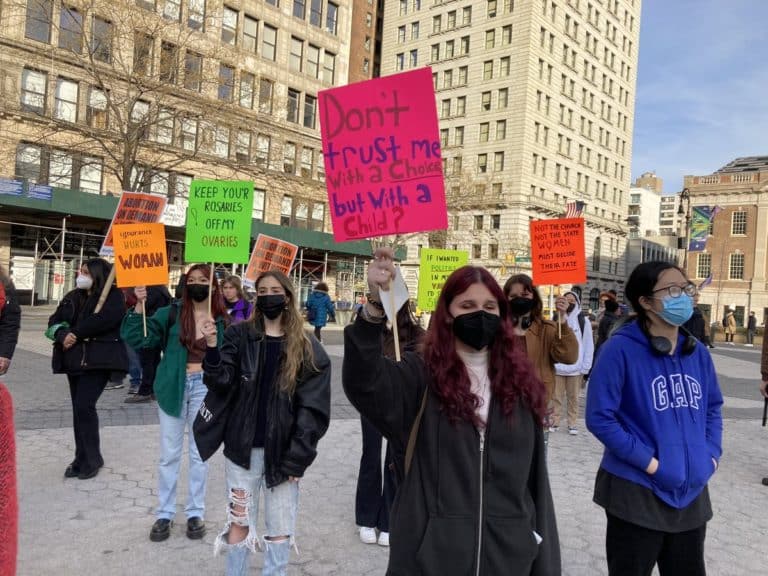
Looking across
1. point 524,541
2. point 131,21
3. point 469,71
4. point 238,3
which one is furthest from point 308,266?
point 524,541

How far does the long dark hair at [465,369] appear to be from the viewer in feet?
7.13

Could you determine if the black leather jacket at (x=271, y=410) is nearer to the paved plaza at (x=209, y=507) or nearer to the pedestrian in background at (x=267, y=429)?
the pedestrian in background at (x=267, y=429)

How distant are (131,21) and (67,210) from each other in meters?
11.5

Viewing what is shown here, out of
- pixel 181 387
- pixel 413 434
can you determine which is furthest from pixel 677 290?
pixel 181 387

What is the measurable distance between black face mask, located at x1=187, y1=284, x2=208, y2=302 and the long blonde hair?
3.04 ft

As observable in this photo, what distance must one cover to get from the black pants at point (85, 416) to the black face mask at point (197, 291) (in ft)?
5.42

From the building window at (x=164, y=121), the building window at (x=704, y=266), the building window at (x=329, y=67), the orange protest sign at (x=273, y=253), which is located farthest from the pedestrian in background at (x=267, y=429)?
the building window at (x=704, y=266)

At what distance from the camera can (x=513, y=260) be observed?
147 ft

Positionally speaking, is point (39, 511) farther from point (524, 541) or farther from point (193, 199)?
point (524, 541)

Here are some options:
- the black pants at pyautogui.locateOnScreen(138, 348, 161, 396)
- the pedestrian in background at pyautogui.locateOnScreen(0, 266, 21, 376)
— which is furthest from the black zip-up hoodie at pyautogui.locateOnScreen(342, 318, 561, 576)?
the black pants at pyautogui.locateOnScreen(138, 348, 161, 396)

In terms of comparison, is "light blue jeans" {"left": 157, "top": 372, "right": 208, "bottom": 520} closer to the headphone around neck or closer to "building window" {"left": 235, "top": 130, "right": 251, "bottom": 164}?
the headphone around neck

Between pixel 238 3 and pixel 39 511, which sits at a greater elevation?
pixel 238 3

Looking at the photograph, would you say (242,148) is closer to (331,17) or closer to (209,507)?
(209,507)

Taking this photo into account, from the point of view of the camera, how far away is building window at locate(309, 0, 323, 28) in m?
39.2
